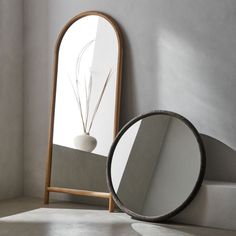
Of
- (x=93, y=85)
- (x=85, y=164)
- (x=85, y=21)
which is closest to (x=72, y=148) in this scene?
(x=85, y=164)

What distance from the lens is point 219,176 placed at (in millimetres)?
3398

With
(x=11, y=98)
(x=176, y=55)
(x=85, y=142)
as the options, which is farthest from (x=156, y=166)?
(x=11, y=98)

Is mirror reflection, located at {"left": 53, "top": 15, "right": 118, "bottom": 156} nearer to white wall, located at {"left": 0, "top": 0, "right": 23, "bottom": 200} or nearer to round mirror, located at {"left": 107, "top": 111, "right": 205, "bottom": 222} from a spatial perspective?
round mirror, located at {"left": 107, "top": 111, "right": 205, "bottom": 222}

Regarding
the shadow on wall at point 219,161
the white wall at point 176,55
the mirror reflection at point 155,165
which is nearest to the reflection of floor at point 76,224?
the mirror reflection at point 155,165

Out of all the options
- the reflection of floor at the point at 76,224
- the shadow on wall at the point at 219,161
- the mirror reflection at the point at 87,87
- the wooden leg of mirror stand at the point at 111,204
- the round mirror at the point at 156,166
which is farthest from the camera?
the mirror reflection at the point at 87,87

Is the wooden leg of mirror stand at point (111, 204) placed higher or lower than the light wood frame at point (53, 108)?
lower

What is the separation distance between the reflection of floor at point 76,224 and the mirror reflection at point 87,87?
0.53 meters

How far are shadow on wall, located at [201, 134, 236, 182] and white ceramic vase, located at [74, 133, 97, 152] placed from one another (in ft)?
2.82

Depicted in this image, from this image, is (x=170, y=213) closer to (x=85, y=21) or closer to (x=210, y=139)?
(x=210, y=139)

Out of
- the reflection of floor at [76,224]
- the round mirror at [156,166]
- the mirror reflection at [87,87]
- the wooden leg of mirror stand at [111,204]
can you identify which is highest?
the mirror reflection at [87,87]

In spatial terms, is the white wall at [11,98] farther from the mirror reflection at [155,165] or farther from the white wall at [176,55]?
the mirror reflection at [155,165]

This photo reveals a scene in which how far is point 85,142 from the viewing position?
376cm

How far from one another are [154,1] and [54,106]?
1.18m

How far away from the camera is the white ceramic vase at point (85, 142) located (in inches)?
147
